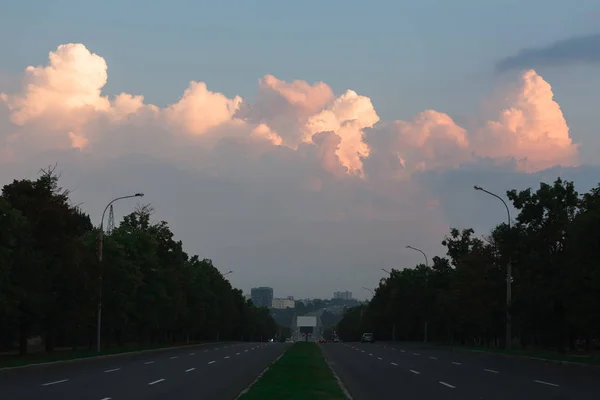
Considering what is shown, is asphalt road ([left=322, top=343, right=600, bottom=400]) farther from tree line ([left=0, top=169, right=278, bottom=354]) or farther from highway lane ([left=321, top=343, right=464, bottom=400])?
tree line ([left=0, top=169, right=278, bottom=354])

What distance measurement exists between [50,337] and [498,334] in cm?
5090

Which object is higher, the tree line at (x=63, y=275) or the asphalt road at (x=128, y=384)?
the tree line at (x=63, y=275)

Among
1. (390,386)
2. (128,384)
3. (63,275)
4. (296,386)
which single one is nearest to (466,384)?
(390,386)

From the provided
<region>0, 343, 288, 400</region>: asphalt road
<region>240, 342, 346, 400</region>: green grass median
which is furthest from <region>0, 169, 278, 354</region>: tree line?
<region>240, 342, 346, 400</region>: green grass median

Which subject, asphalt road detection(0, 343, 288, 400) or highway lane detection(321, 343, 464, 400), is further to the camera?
highway lane detection(321, 343, 464, 400)

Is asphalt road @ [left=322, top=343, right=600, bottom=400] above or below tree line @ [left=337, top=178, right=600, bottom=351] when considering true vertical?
below

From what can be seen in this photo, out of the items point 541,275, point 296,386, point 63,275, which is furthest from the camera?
point 541,275

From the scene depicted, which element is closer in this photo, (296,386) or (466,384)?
(296,386)

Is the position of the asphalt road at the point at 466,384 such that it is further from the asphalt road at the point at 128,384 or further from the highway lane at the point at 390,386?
the asphalt road at the point at 128,384

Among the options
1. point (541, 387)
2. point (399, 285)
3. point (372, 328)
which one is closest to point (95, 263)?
point (541, 387)

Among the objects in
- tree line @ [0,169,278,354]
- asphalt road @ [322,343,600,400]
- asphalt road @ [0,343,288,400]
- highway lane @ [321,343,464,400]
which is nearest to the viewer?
asphalt road @ [0,343,288,400]

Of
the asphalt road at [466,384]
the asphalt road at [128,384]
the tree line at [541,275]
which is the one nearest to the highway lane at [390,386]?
the asphalt road at [466,384]

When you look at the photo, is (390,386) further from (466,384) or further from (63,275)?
(63,275)

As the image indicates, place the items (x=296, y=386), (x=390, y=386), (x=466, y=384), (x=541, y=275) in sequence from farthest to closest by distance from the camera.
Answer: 1. (x=541, y=275)
2. (x=466, y=384)
3. (x=390, y=386)
4. (x=296, y=386)
